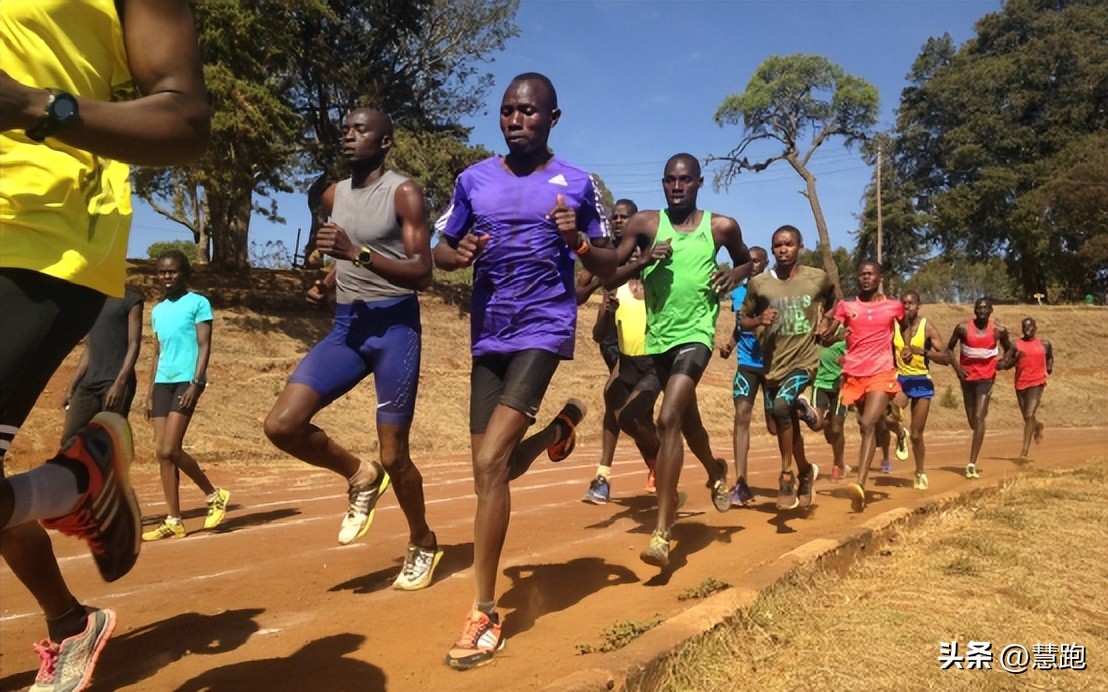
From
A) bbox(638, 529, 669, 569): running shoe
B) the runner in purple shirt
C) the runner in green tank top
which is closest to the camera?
the runner in purple shirt

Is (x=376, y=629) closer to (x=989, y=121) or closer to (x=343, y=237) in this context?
(x=343, y=237)

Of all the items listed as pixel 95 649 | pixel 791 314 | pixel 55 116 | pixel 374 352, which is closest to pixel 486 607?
pixel 95 649

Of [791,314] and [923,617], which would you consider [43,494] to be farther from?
[791,314]

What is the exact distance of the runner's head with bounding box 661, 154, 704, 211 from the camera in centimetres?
586

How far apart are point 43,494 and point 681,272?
13.6 ft

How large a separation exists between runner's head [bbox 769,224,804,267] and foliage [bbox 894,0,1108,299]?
3834cm

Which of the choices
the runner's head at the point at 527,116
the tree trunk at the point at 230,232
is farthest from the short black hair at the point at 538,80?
the tree trunk at the point at 230,232

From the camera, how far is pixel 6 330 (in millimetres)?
2096

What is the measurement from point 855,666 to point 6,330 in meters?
3.22

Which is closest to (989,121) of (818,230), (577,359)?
(818,230)

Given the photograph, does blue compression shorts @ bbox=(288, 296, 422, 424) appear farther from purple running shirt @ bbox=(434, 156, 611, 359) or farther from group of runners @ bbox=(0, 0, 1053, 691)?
purple running shirt @ bbox=(434, 156, 611, 359)

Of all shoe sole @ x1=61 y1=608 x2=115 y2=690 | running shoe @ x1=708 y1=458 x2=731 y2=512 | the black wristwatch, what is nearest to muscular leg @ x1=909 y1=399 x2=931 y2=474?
running shoe @ x1=708 y1=458 x2=731 y2=512

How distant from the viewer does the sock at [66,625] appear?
3.04 meters

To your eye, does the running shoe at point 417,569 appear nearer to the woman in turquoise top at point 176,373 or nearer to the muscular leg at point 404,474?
the muscular leg at point 404,474
